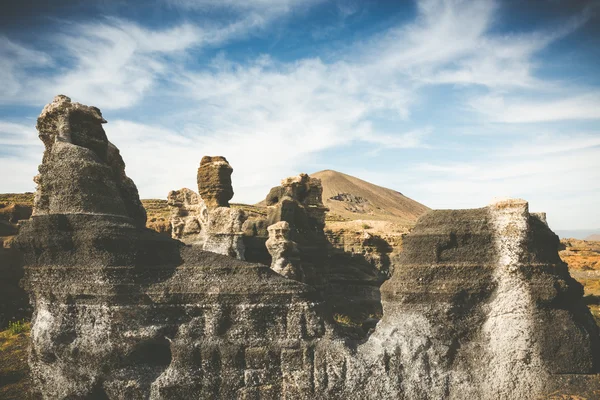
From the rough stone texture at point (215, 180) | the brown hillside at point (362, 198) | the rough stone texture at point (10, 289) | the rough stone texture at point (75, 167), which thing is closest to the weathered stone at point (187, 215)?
the rough stone texture at point (215, 180)

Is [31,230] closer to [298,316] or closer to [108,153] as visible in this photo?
[108,153]

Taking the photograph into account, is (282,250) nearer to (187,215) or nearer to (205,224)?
(205,224)

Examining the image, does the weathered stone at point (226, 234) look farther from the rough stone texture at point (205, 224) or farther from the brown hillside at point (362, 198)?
the brown hillside at point (362, 198)

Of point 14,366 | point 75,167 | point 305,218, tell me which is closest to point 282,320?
point 75,167

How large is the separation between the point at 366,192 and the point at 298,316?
82.4 m

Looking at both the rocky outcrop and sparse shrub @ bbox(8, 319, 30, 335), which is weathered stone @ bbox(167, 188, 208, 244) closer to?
the rocky outcrop

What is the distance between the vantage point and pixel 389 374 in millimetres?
5543

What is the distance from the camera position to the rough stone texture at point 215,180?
47.8 feet

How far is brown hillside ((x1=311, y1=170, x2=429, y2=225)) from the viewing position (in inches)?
2653

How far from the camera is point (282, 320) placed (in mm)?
5719

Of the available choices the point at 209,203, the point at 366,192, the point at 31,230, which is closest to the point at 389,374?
the point at 31,230

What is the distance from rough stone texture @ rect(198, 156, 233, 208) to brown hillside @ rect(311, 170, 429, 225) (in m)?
47.8

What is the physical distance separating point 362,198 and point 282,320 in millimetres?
68035

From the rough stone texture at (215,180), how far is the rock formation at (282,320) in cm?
857
